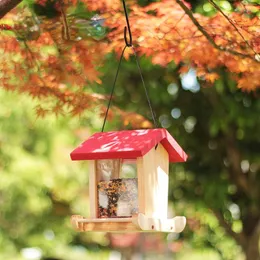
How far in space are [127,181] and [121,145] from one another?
272mm

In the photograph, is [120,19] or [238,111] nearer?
[120,19]

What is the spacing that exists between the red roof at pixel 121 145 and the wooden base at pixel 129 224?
32 cm

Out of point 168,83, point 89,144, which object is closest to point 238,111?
point 168,83

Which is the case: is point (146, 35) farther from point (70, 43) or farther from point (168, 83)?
point (168, 83)

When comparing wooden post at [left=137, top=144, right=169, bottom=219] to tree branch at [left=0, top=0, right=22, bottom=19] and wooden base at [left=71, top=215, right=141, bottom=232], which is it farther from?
tree branch at [left=0, top=0, right=22, bottom=19]

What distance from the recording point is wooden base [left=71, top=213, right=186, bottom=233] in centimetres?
394

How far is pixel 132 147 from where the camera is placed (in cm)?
406

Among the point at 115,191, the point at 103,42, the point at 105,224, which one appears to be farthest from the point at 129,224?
the point at 103,42

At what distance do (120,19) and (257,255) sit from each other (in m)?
5.06

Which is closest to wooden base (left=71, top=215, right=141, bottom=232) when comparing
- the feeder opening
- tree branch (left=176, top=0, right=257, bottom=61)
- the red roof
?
the feeder opening

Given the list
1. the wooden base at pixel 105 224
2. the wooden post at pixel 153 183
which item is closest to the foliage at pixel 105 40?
the wooden post at pixel 153 183

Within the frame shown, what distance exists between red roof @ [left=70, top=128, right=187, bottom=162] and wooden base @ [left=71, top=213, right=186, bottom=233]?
32cm

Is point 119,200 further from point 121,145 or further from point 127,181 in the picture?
point 121,145

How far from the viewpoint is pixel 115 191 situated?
431cm
